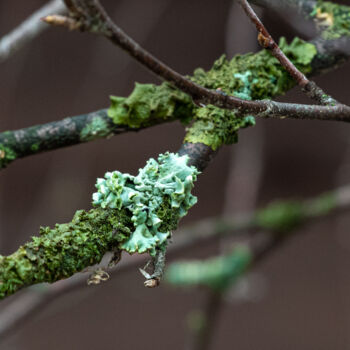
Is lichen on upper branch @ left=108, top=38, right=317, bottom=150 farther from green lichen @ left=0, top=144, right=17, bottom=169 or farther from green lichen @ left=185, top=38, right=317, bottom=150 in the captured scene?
green lichen @ left=0, top=144, right=17, bottom=169

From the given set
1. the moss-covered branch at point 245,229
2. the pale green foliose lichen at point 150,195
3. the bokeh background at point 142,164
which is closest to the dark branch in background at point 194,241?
the moss-covered branch at point 245,229

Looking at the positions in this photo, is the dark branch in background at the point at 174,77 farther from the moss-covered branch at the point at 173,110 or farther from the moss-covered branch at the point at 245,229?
the moss-covered branch at the point at 245,229

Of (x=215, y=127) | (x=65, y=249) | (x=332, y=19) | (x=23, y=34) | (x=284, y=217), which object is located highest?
(x=23, y=34)

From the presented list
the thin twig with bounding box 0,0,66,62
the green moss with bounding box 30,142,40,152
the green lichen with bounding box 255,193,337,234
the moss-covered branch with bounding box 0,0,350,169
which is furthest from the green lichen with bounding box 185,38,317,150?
the green lichen with bounding box 255,193,337,234

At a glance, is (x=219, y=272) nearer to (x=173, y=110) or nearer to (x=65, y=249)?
(x=173, y=110)

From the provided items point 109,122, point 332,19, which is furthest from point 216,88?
point 332,19

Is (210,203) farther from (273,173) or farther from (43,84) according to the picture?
(43,84)
